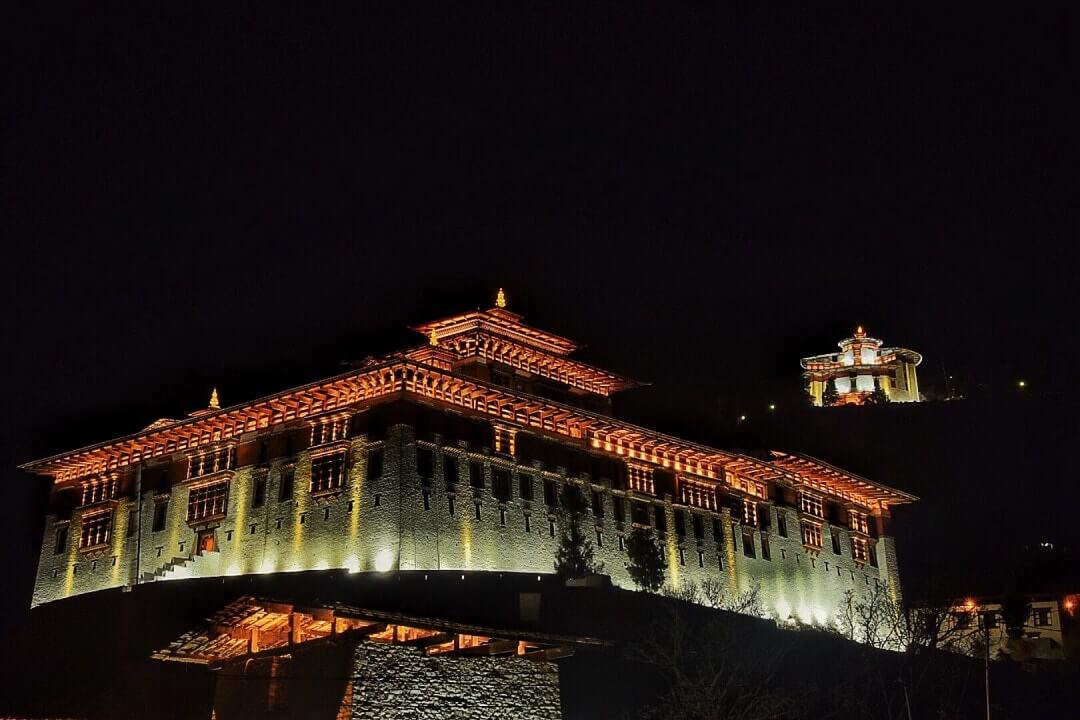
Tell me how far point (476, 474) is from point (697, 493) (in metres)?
16.9

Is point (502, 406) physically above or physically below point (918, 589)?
above

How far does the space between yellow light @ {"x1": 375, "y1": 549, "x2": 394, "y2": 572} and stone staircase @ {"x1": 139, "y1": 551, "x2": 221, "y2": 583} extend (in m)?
9.70

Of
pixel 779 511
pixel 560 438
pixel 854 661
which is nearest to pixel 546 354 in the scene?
pixel 560 438

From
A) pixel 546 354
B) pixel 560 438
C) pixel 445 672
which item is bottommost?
pixel 445 672

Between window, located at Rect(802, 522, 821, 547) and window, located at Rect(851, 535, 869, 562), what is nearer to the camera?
window, located at Rect(802, 522, 821, 547)

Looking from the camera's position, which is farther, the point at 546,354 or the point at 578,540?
the point at 546,354

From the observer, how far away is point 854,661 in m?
46.8

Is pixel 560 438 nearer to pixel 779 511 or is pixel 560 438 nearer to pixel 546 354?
pixel 546 354

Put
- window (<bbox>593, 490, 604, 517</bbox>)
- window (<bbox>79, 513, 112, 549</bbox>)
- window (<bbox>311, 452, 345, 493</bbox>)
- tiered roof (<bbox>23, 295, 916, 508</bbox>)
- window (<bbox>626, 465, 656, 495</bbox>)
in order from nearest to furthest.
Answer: window (<bbox>311, 452, 345, 493</bbox>) → tiered roof (<bbox>23, 295, 916, 508</bbox>) → window (<bbox>593, 490, 604, 517</bbox>) → window (<bbox>79, 513, 112, 549</bbox>) → window (<bbox>626, 465, 656, 495</bbox>)

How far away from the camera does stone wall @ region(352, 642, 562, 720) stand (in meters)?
27.1

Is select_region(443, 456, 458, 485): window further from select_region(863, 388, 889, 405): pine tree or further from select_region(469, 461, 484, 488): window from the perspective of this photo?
select_region(863, 388, 889, 405): pine tree

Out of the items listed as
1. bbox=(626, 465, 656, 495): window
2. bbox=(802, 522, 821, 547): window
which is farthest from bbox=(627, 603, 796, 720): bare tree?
bbox=(802, 522, 821, 547): window

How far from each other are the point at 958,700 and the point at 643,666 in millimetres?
15050

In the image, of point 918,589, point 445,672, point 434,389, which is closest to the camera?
point 445,672
